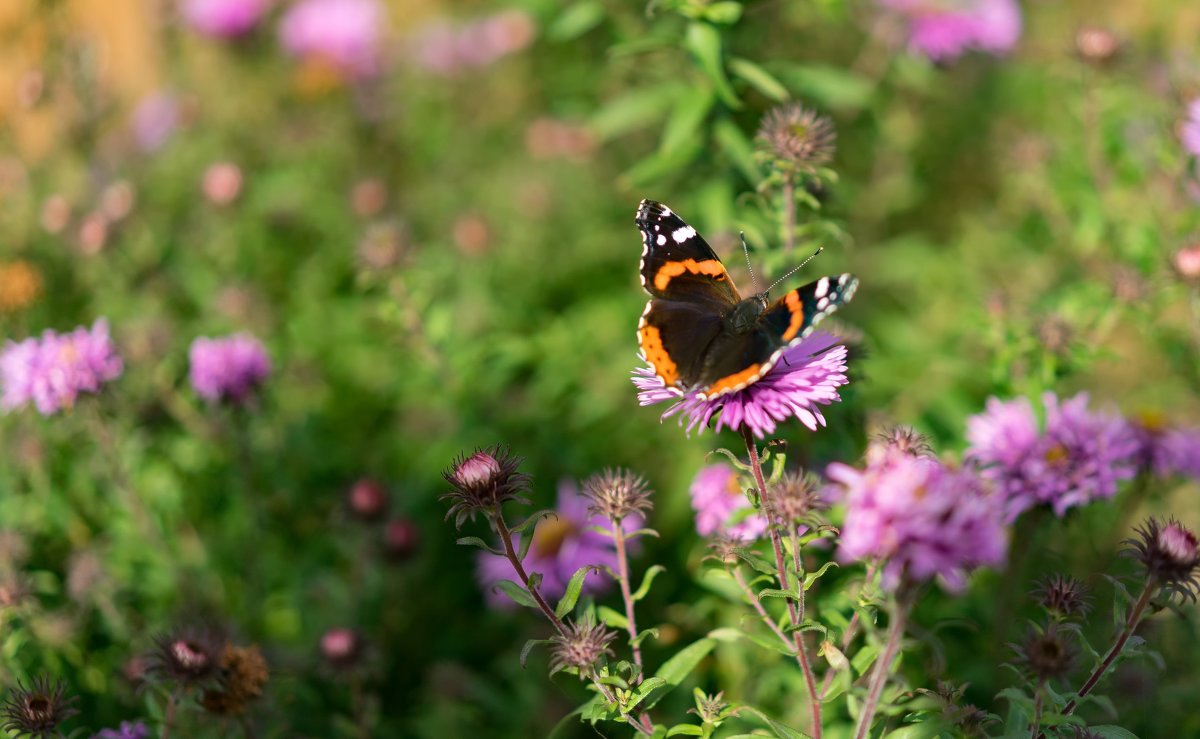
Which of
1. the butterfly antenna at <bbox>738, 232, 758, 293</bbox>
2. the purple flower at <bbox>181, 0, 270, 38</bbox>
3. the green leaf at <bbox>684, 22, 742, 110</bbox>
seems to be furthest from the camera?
the purple flower at <bbox>181, 0, 270, 38</bbox>

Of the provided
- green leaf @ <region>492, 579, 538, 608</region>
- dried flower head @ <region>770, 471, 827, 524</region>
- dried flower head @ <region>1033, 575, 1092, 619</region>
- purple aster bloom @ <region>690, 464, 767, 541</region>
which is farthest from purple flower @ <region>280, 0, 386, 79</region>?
dried flower head @ <region>1033, 575, 1092, 619</region>

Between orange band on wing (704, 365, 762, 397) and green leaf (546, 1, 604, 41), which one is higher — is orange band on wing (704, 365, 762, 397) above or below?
below

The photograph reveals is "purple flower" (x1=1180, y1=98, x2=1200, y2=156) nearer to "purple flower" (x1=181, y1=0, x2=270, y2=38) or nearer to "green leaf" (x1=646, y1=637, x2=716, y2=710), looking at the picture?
"green leaf" (x1=646, y1=637, x2=716, y2=710)

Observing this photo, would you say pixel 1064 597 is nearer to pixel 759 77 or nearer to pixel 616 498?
pixel 616 498

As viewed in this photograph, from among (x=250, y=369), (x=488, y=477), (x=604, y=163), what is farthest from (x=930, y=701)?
(x=604, y=163)

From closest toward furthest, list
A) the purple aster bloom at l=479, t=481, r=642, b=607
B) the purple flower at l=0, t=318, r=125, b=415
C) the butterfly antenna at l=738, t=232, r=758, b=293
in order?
the butterfly antenna at l=738, t=232, r=758, b=293, the purple flower at l=0, t=318, r=125, b=415, the purple aster bloom at l=479, t=481, r=642, b=607

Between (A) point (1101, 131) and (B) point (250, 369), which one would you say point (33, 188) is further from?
(A) point (1101, 131)

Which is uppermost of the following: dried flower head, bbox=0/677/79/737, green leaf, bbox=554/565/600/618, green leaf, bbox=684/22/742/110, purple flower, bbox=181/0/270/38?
purple flower, bbox=181/0/270/38

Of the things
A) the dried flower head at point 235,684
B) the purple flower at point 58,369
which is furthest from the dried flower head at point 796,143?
the purple flower at point 58,369

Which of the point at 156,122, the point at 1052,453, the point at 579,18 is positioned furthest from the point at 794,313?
the point at 156,122

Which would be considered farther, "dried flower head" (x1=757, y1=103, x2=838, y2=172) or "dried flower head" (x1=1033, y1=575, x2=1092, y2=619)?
"dried flower head" (x1=757, y1=103, x2=838, y2=172)
